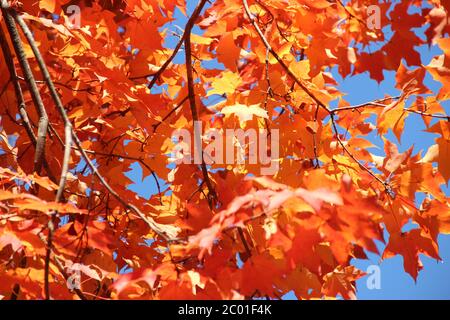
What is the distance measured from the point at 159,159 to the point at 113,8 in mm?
1002

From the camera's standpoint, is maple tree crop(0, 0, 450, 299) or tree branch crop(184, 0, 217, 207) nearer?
maple tree crop(0, 0, 450, 299)

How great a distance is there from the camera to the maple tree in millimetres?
1657

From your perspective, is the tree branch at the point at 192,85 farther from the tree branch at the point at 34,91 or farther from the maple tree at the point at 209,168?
the tree branch at the point at 34,91

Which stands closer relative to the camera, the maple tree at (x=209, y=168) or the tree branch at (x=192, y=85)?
the maple tree at (x=209, y=168)

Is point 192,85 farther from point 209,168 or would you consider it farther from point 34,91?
point 34,91

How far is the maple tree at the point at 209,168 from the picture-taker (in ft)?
5.44

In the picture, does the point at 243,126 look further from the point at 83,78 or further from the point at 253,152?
the point at 83,78

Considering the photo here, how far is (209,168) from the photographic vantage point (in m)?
2.49

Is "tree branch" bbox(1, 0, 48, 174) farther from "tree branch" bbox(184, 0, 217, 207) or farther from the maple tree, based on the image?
"tree branch" bbox(184, 0, 217, 207)

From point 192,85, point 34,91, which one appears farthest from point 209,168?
point 34,91

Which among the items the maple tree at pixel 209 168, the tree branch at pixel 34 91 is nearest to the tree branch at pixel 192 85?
the maple tree at pixel 209 168

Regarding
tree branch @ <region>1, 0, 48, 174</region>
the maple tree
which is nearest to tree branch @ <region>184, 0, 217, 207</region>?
the maple tree

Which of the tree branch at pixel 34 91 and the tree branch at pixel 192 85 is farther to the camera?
the tree branch at pixel 192 85
